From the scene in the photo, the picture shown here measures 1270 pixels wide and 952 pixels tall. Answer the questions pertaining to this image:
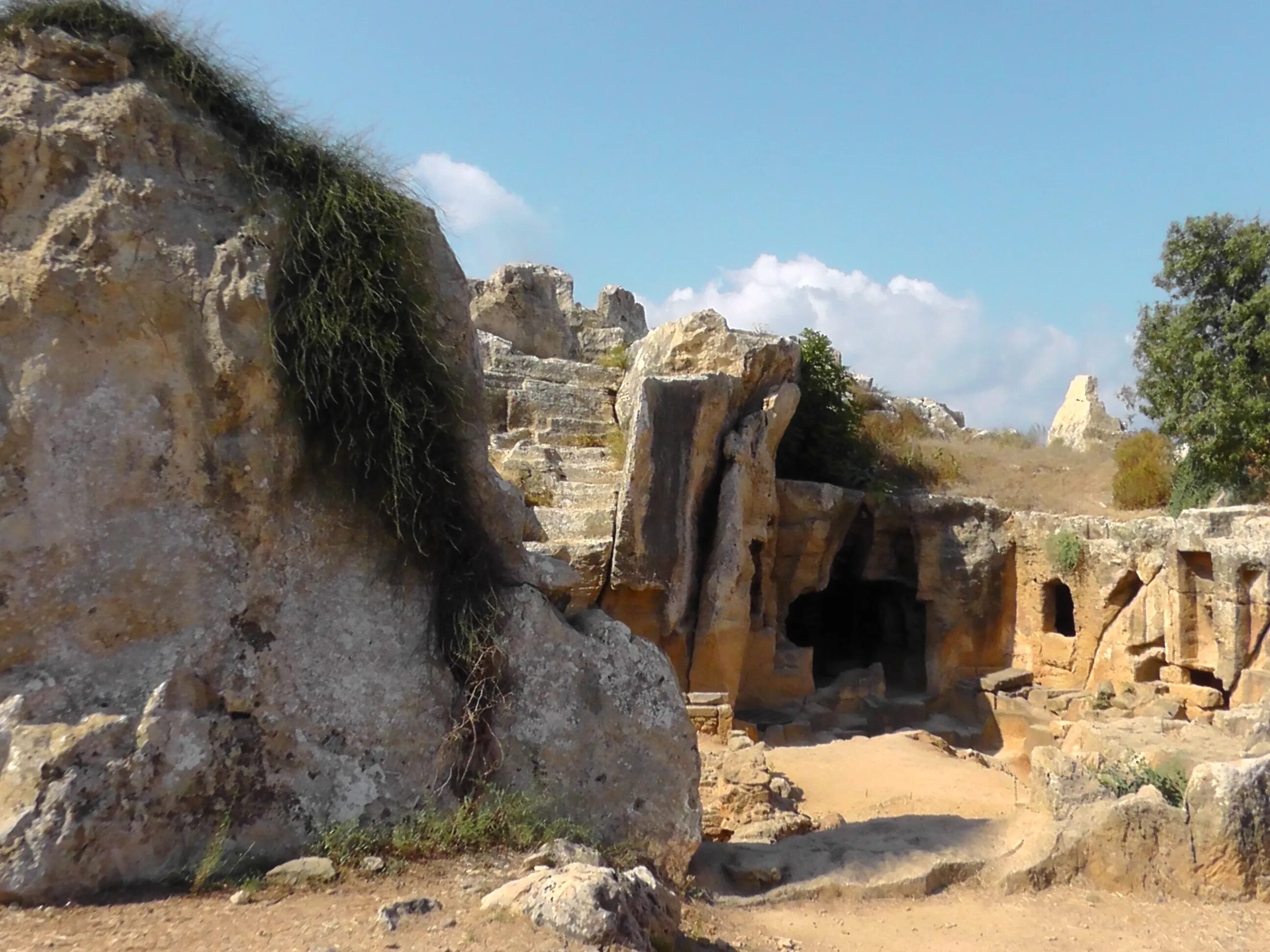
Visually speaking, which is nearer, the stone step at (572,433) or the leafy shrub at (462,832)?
the leafy shrub at (462,832)

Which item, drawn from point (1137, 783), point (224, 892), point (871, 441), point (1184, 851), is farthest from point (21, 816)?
point (871, 441)

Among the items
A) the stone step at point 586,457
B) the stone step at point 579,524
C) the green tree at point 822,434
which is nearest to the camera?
the stone step at point 579,524

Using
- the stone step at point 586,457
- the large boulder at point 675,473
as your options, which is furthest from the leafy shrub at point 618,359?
the stone step at point 586,457

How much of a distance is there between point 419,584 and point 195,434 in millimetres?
1175

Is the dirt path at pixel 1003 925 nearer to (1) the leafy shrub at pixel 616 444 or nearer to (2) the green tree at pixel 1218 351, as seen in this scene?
(1) the leafy shrub at pixel 616 444

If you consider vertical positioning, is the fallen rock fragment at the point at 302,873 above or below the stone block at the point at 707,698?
above

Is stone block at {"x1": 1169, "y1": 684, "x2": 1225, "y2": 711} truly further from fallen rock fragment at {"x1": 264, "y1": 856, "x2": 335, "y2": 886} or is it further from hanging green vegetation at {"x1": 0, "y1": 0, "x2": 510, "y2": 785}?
fallen rock fragment at {"x1": 264, "y1": 856, "x2": 335, "y2": 886}

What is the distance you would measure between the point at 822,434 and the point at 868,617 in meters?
4.01

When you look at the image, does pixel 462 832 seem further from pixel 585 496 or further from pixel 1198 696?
pixel 1198 696

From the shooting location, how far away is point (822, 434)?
559 inches

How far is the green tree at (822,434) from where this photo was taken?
14086 millimetres

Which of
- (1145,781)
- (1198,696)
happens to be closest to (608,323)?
(1198,696)

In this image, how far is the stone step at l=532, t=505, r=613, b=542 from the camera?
1019 centimetres

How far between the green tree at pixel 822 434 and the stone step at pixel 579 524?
4464 mm
